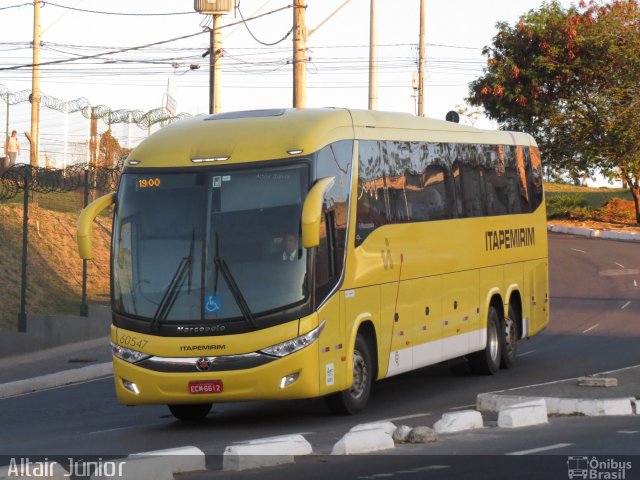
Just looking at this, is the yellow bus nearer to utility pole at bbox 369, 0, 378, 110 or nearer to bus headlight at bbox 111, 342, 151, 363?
bus headlight at bbox 111, 342, 151, 363

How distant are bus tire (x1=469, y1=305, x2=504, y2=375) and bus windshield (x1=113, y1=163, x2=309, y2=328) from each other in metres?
6.51

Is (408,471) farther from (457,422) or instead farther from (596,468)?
(457,422)

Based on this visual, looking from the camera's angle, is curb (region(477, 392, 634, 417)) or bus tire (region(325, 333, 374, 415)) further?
bus tire (region(325, 333, 374, 415))

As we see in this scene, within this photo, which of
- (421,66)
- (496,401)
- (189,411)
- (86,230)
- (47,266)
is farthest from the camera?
(421,66)

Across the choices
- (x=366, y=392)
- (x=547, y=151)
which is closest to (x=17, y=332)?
(x=366, y=392)

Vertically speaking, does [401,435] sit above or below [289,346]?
below

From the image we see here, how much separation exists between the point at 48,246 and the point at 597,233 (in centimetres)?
2711

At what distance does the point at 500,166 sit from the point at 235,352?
8.19m

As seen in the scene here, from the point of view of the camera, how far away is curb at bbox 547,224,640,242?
49438 millimetres

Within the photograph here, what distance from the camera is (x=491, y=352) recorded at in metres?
20.3

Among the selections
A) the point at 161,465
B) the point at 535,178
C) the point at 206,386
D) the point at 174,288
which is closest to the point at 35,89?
the point at 535,178

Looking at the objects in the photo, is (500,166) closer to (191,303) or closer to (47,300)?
(191,303)

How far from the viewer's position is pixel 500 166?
21062 mm

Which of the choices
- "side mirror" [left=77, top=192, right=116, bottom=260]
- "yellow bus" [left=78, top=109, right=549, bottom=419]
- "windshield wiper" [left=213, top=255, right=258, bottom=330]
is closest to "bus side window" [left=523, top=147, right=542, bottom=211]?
"yellow bus" [left=78, top=109, right=549, bottom=419]
